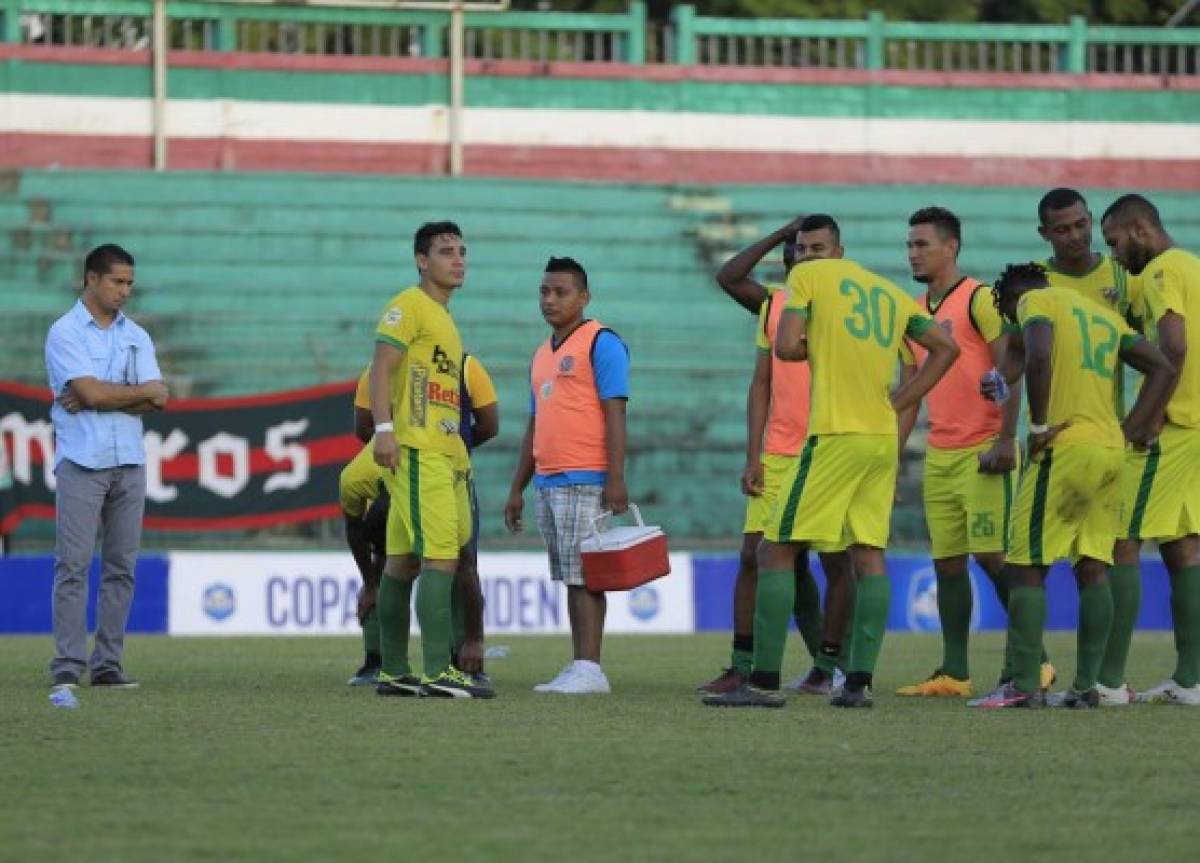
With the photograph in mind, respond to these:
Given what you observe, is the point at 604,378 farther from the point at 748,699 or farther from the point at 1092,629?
the point at 1092,629

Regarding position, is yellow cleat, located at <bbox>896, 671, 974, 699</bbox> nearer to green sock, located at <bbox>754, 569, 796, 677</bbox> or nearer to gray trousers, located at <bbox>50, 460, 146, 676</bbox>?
green sock, located at <bbox>754, 569, 796, 677</bbox>

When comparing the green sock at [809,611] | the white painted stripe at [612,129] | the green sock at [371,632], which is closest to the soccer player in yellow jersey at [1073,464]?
the green sock at [809,611]

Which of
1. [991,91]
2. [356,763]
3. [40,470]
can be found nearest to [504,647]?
[40,470]

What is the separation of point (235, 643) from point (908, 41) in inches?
620

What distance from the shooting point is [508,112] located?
29844 mm

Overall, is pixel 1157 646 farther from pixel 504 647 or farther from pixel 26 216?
pixel 26 216

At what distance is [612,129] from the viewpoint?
3005cm

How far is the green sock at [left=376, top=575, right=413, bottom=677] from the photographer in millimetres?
11523

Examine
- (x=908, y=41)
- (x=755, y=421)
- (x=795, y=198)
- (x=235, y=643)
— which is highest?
(x=908, y=41)

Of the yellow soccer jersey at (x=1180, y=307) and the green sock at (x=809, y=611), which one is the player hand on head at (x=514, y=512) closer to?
the green sock at (x=809, y=611)

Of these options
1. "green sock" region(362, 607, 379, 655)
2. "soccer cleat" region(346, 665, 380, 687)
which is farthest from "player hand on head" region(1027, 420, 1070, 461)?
"green sock" region(362, 607, 379, 655)

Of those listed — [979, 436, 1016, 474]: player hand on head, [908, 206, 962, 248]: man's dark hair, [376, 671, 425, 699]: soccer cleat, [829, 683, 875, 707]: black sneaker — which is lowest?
[376, 671, 425, 699]: soccer cleat

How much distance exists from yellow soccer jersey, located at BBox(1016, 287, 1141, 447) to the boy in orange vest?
86.2 inches

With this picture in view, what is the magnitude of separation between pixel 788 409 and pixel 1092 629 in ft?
6.56
